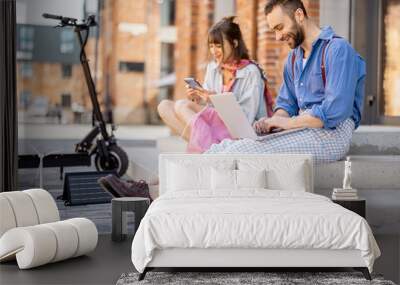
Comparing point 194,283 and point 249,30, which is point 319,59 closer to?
point 249,30

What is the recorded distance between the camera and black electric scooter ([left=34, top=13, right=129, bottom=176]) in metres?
6.02

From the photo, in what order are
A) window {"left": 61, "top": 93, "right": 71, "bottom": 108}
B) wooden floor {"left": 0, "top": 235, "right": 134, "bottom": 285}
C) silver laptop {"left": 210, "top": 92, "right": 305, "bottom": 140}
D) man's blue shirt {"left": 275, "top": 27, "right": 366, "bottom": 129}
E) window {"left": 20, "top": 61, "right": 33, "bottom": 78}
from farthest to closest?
1. window {"left": 61, "top": 93, "right": 71, "bottom": 108}
2. window {"left": 20, "top": 61, "right": 33, "bottom": 78}
3. silver laptop {"left": 210, "top": 92, "right": 305, "bottom": 140}
4. man's blue shirt {"left": 275, "top": 27, "right": 366, "bottom": 129}
5. wooden floor {"left": 0, "top": 235, "right": 134, "bottom": 285}

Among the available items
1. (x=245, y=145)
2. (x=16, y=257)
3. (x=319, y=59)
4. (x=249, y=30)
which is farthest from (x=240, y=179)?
(x=249, y=30)

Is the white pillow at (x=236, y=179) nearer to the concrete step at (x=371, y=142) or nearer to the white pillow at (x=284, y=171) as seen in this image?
the white pillow at (x=284, y=171)

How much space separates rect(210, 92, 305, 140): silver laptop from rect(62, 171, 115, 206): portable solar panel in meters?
1.38

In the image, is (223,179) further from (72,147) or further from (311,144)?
(72,147)

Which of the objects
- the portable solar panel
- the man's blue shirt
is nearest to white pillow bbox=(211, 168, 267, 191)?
the man's blue shirt

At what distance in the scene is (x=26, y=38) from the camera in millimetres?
5984

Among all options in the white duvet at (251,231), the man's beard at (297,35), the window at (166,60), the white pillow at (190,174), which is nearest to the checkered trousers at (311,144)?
the white pillow at (190,174)

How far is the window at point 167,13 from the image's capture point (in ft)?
21.4

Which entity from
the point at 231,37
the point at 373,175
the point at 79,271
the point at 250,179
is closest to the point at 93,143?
the point at 231,37

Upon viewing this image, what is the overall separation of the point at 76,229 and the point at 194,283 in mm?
978

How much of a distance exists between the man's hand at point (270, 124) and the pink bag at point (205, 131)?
0.31 metres

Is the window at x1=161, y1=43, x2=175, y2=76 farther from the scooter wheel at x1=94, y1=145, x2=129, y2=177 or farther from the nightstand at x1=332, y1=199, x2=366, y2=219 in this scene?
the nightstand at x1=332, y1=199, x2=366, y2=219
